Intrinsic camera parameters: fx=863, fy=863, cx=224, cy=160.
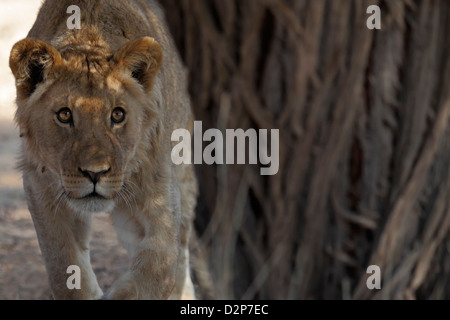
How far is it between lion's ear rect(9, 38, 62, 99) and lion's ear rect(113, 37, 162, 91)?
21 centimetres

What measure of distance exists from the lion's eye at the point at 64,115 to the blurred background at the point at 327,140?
4037mm

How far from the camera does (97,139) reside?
266 cm

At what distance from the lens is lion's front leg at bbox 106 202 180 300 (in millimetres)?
3123

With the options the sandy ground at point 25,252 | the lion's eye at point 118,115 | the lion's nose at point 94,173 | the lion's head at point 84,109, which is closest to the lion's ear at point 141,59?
the lion's head at point 84,109

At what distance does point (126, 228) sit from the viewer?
3.48m

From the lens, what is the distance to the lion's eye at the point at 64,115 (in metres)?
2.69

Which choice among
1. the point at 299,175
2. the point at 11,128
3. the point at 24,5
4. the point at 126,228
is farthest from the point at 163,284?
the point at 24,5

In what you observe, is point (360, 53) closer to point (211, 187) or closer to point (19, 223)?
point (211, 187)

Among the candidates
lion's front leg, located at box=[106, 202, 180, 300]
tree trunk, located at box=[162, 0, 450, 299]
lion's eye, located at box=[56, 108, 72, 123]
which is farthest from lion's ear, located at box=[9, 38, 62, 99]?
tree trunk, located at box=[162, 0, 450, 299]

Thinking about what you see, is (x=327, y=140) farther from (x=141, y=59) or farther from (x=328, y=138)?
(x=141, y=59)

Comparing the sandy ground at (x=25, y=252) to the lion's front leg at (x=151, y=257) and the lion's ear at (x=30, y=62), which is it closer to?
the lion's front leg at (x=151, y=257)

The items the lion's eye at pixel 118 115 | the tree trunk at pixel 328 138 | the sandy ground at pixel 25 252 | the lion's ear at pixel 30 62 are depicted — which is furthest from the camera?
the tree trunk at pixel 328 138
